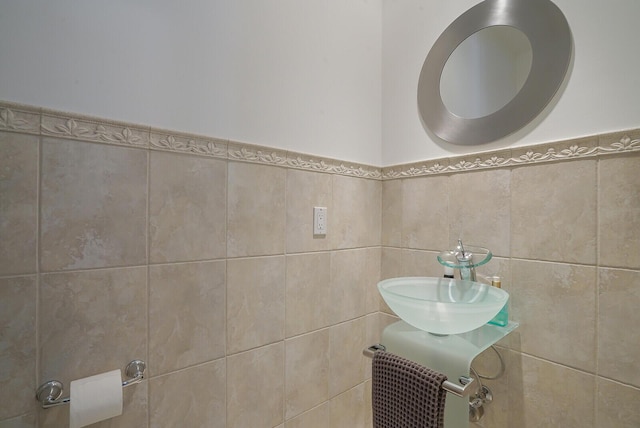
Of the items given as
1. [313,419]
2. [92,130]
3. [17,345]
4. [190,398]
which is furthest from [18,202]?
[313,419]

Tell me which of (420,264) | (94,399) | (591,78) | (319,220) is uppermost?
(591,78)

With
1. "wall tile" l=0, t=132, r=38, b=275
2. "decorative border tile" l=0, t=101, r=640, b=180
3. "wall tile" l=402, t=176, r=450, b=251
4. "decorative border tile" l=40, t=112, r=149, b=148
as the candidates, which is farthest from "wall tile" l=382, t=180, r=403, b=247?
"wall tile" l=0, t=132, r=38, b=275

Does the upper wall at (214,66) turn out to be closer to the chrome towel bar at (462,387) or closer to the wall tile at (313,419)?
the chrome towel bar at (462,387)

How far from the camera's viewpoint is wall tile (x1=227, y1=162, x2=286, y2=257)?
3.29 ft

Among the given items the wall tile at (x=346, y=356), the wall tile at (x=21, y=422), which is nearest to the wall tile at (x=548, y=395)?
the wall tile at (x=346, y=356)

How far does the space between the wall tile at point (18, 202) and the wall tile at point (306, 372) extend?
871mm

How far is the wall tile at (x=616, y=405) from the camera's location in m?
0.81

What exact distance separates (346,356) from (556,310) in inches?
34.8

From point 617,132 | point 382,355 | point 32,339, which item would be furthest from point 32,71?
point 617,132

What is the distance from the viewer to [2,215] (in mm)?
669

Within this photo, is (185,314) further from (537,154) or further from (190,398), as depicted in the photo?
(537,154)

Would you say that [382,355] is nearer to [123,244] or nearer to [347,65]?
[123,244]

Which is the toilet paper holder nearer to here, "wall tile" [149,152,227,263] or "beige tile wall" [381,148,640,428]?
"wall tile" [149,152,227,263]

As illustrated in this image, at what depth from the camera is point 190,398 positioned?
2.97ft
